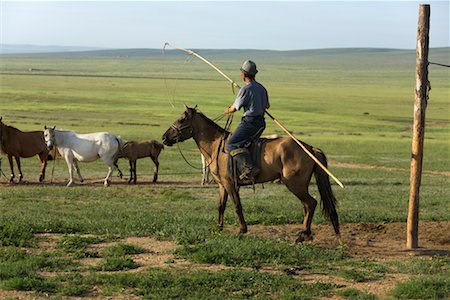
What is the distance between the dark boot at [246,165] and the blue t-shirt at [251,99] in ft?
→ 2.32

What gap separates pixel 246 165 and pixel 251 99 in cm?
118

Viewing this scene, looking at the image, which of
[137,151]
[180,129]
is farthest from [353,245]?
[137,151]

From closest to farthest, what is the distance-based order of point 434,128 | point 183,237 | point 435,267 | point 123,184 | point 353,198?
1. point 435,267
2. point 183,237
3. point 353,198
4. point 123,184
5. point 434,128

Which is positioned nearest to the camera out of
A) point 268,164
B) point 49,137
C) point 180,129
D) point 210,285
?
point 210,285

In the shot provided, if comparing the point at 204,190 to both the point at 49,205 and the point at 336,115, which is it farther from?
the point at 336,115

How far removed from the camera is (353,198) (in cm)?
2122

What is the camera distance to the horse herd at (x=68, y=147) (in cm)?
2517

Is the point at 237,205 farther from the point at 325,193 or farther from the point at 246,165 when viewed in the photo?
the point at 325,193

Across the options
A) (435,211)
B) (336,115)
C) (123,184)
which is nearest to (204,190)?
(123,184)

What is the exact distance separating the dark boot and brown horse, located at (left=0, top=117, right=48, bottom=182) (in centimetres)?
1388

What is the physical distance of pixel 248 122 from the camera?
43.8 ft

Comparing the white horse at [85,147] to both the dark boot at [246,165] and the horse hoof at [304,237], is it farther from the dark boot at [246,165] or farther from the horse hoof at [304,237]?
the horse hoof at [304,237]

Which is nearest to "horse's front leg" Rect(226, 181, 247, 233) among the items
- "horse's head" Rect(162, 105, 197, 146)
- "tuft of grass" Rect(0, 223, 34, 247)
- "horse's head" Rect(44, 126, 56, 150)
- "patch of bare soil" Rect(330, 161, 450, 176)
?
"horse's head" Rect(162, 105, 197, 146)

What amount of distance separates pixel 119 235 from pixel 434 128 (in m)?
46.6
